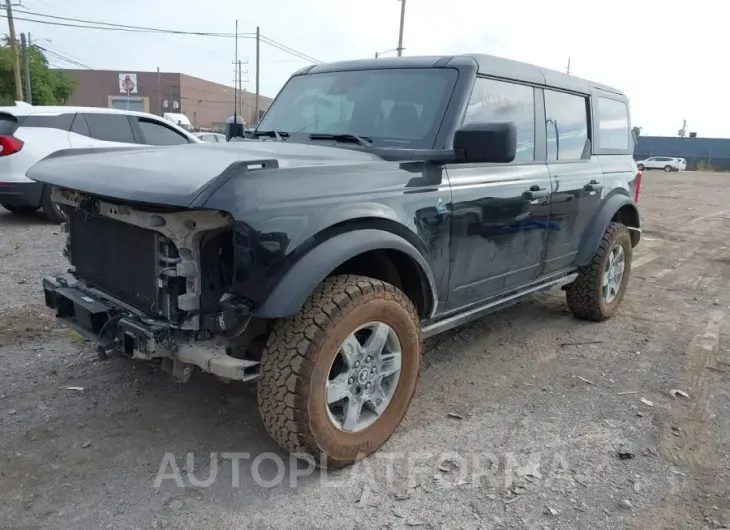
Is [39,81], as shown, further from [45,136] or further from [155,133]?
[45,136]

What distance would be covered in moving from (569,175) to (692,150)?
57.6 meters

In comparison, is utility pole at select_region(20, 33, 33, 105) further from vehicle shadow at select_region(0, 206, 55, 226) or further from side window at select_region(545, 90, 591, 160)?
side window at select_region(545, 90, 591, 160)

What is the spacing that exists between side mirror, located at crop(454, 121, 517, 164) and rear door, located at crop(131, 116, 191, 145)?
7197mm

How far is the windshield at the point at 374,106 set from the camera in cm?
360

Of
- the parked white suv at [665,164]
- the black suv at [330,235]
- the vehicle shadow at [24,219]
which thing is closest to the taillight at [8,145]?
the vehicle shadow at [24,219]

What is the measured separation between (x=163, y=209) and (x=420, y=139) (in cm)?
155

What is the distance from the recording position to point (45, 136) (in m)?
8.44

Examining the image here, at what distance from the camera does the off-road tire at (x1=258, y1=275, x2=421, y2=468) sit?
8.77 feet

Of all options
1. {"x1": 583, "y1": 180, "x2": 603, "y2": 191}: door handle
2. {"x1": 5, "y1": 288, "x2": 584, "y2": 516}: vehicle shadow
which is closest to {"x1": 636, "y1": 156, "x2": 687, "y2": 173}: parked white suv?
{"x1": 583, "y1": 180, "x2": 603, "y2": 191}: door handle

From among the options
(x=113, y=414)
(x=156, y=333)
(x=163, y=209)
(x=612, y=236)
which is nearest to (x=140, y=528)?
(x=156, y=333)

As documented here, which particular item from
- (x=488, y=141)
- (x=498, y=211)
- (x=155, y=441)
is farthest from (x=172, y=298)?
(x=498, y=211)

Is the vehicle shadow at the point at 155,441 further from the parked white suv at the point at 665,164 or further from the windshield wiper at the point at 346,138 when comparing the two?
the parked white suv at the point at 665,164

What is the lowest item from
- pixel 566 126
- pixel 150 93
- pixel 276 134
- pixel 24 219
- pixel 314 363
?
pixel 24 219

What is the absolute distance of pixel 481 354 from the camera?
4.55 m
